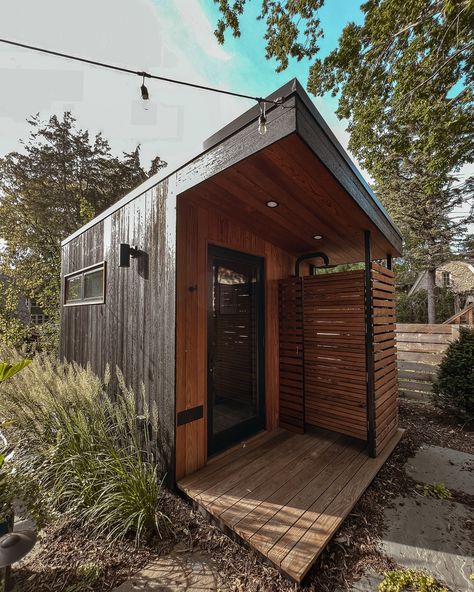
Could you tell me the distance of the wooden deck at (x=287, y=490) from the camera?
1773 millimetres

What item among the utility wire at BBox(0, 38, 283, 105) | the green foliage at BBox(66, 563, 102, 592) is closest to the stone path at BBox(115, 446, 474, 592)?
the green foliage at BBox(66, 563, 102, 592)

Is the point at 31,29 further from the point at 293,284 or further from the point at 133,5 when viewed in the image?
the point at 293,284

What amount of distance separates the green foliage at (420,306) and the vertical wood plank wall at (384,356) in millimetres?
13491

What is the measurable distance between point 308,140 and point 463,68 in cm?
513

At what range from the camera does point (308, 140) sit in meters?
1.63

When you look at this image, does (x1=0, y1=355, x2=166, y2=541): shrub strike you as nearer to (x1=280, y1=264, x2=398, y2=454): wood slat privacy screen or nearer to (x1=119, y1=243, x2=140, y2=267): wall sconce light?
(x1=119, y1=243, x2=140, y2=267): wall sconce light

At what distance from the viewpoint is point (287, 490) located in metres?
2.31

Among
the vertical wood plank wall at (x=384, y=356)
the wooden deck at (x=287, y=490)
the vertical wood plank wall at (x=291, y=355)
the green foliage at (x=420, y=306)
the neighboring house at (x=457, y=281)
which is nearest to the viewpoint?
the wooden deck at (x=287, y=490)

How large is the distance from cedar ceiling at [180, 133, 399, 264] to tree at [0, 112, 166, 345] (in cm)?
863

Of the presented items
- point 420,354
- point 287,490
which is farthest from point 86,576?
point 420,354

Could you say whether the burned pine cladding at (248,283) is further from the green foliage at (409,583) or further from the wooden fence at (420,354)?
the wooden fence at (420,354)

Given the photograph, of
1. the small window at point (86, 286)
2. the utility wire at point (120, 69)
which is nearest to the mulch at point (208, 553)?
the small window at point (86, 286)

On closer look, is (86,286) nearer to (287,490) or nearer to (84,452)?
(84,452)

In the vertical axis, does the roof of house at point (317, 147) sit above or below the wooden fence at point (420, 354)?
above
